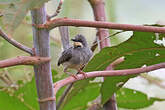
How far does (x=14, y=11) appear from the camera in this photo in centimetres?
68

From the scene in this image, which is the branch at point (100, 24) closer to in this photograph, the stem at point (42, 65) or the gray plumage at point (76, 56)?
the stem at point (42, 65)

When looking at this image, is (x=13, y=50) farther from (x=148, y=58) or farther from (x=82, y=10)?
(x=148, y=58)

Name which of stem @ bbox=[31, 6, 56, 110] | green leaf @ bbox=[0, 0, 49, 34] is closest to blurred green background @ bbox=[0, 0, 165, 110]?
stem @ bbox=[31, 6, 56, 110]

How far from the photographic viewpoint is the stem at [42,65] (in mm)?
909

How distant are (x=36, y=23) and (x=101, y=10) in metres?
0.62

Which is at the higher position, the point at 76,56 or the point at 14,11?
the point at 14,11

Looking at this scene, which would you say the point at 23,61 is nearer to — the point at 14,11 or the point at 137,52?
the point at 14,11

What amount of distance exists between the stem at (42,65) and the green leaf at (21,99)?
69 centimetres

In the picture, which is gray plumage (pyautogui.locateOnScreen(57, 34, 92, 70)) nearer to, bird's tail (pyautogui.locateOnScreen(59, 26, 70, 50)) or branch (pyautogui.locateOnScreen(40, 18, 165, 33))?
bird's tail (pyautogui.locateOnScreen(59, 26, 70, 50))

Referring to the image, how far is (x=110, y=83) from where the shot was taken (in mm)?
1337

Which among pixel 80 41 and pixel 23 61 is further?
pixel 80 41

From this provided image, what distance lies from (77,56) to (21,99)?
1.41 feet

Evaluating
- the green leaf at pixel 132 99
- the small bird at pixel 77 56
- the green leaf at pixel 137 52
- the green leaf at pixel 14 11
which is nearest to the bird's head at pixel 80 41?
the small bird at pixel 77 56

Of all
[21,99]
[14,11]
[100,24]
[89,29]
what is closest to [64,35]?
[21,99]
